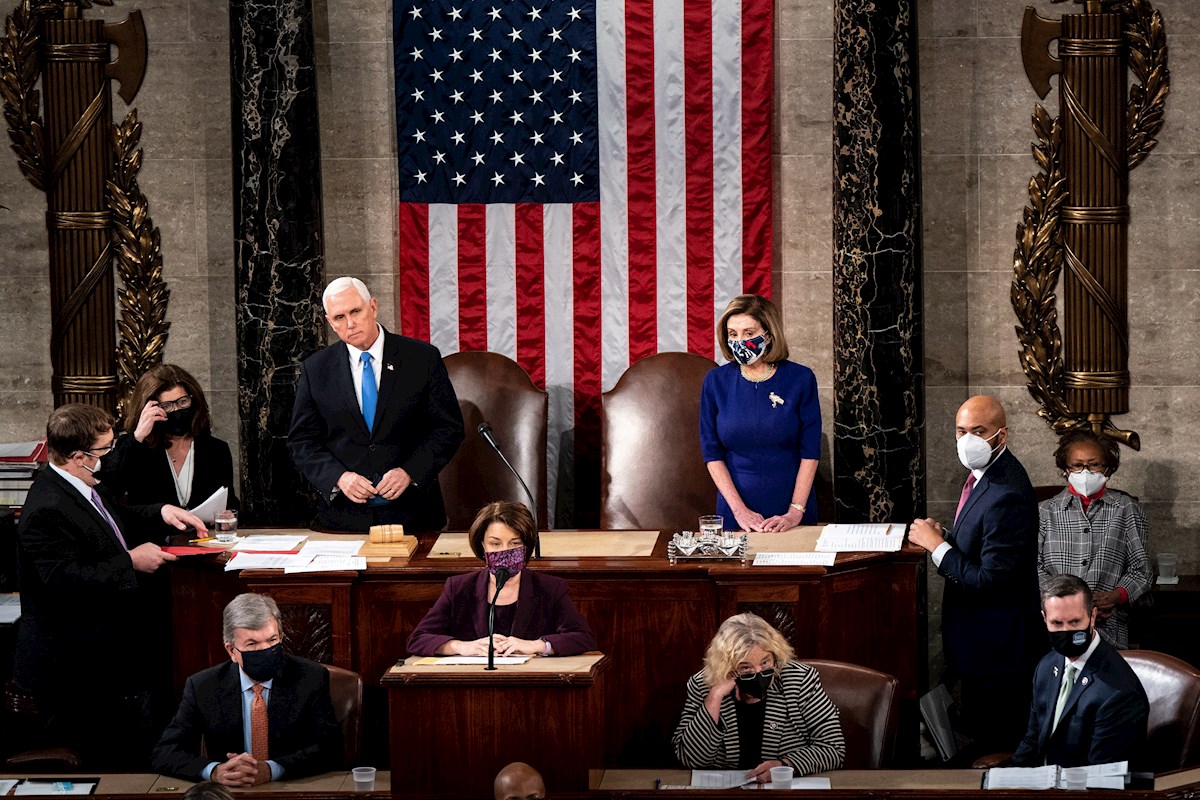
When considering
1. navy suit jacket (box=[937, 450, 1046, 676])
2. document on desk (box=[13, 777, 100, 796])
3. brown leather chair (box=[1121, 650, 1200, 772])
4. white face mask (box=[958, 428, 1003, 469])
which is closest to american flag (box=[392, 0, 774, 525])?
white face mask (box=[958, 428, 1003, 469])

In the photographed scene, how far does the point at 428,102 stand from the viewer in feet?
27.9

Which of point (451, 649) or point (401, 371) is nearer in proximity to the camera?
point (451, 649)

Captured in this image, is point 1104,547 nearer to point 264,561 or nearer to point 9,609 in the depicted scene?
point 264,561

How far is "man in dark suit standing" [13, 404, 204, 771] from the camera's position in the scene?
5.79 meters

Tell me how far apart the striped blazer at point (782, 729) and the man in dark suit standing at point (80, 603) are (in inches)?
86.0

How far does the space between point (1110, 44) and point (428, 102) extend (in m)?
3.56

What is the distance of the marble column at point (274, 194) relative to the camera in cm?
816

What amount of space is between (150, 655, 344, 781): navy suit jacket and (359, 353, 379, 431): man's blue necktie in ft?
5.99

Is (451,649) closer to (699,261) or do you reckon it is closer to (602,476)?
(602,476)

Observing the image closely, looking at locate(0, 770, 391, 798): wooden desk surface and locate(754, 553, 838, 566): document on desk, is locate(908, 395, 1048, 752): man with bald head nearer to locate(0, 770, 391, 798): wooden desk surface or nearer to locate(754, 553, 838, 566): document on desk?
locate(754, 553, 838, 566): document on desk

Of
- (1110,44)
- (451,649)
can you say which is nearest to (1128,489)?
(1110,44)

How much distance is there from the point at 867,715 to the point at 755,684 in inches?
14.6

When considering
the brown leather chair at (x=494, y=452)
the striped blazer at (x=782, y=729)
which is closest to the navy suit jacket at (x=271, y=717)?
the striped blazer at (x=782, y=729)

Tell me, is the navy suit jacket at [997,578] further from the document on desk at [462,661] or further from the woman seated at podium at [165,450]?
the woman seated at podium at [165,450]
